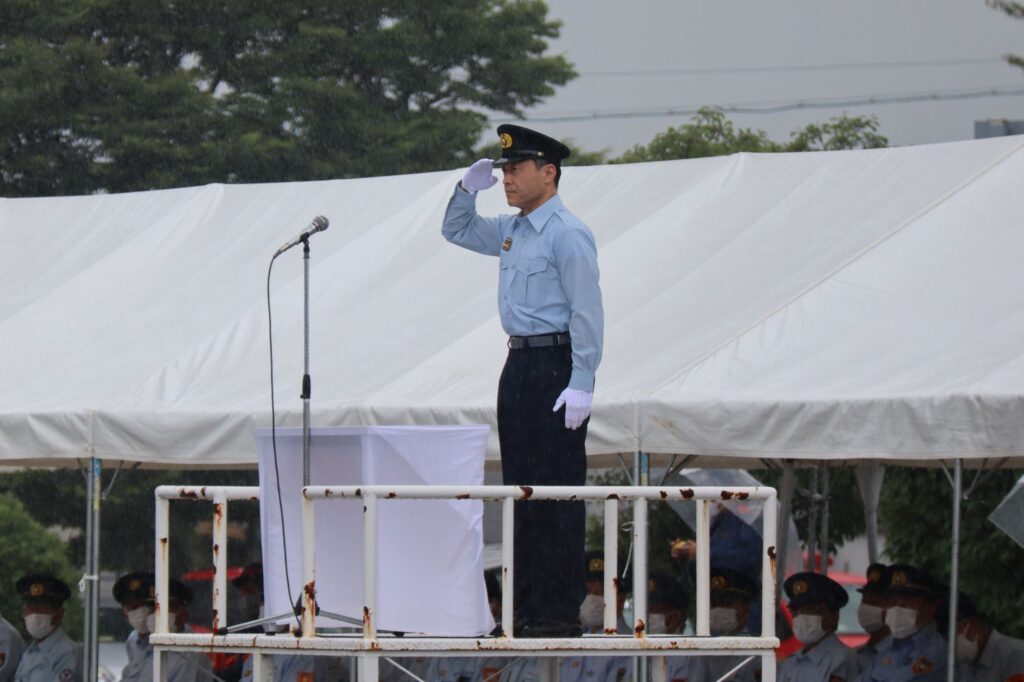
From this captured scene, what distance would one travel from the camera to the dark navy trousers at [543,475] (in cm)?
571

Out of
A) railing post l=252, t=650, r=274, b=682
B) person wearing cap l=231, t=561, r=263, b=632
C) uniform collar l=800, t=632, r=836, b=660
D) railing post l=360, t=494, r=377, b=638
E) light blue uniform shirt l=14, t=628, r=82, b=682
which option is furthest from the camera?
person wearing cap l=231, t=561, r=263, b=632

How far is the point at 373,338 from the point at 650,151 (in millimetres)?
15804

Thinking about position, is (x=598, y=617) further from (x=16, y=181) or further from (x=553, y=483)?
(x=16, y=181)

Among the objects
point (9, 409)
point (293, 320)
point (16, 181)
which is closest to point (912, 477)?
point (293, 320)

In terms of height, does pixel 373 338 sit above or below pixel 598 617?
above

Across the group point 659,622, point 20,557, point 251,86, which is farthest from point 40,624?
point 251,86

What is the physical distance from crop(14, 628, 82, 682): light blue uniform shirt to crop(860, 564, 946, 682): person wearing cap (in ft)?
15.5

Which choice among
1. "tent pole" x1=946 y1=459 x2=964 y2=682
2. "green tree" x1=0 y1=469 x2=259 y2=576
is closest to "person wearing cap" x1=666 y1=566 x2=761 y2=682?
"tent pole" x1=946 y1=459 x2=964 y2=682

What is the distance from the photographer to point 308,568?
5.36 m

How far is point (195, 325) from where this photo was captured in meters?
10.3

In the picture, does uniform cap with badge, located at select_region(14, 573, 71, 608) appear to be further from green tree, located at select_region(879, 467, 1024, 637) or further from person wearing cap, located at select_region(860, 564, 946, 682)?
green tree, located at select_region(879, 467, 1024, 637)

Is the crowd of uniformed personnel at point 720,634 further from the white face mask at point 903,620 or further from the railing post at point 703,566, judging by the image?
the railing post at point 703,566

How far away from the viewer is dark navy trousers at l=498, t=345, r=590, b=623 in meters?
5.71

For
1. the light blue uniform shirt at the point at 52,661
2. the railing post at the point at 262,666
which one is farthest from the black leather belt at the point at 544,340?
the light blue uniform shirt at the point at 52,661
